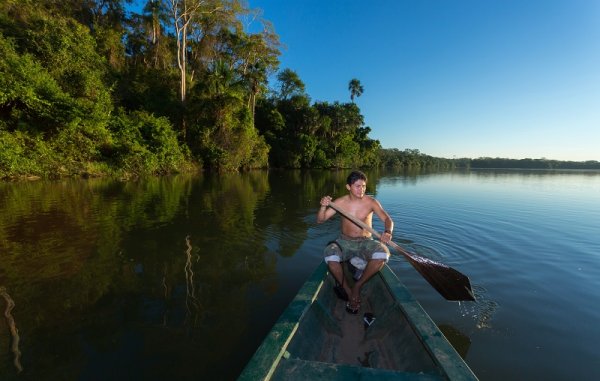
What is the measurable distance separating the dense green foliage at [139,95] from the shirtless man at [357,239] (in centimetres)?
2039

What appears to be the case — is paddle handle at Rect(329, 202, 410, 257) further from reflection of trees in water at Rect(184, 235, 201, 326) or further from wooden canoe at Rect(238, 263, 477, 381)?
reflection of trees in water at Rect(184, 235, 201, 326)

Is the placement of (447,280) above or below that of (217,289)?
above

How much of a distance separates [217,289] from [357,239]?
2.47m

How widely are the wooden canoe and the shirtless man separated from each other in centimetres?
22

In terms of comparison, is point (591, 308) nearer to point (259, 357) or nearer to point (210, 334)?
point (259, 357)

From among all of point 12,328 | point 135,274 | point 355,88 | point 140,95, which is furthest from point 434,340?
point 355,88

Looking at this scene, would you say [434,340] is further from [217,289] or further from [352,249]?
[217,289]

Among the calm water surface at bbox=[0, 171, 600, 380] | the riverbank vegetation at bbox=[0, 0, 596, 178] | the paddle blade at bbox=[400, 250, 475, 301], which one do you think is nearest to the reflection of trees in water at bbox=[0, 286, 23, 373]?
the calm water surface at bbox=[0, 171, 600, 380]

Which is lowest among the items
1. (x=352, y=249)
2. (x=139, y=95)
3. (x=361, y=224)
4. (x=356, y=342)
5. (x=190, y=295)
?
(x=190, y=295)

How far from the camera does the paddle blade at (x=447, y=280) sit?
3.60m

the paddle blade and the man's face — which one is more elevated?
the man's face

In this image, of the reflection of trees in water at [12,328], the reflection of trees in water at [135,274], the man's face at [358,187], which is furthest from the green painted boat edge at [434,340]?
the reflection of trees in water at [12,328]

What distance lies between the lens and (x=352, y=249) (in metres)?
4.26

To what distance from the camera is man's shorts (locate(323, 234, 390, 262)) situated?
4047 mm
